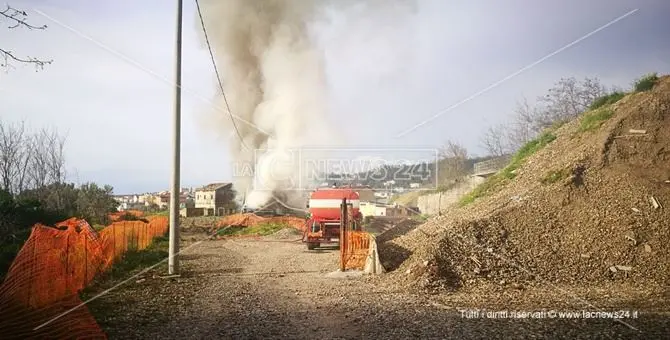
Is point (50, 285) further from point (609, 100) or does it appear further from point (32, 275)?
point (609, 100)

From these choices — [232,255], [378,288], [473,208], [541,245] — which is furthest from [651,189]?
[232,255]

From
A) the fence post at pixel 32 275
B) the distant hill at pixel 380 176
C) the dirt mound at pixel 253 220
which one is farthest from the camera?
the dirt mound at pixel 253 220

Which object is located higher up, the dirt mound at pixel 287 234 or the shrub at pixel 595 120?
the shrub at pixel 595 120

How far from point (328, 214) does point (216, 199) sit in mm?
27680

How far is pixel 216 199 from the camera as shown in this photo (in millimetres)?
43312

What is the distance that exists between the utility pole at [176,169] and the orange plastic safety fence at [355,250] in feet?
12.4

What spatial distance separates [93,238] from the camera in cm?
1050

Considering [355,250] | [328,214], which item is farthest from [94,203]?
[355,250]

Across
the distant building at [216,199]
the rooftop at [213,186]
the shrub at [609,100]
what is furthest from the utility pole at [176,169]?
the rooftop at [213,186]

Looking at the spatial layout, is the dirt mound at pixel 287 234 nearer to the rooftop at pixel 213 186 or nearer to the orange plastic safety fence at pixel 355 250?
the orange plastic safety fence at pixel 355 250

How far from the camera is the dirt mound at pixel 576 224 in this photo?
9.12 meters

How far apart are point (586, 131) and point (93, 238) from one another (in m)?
13.3

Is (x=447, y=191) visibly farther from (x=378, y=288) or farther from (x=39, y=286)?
(x=39, y=286)

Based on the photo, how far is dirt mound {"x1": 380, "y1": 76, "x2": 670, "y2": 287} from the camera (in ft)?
29.9
